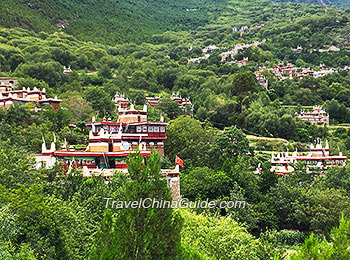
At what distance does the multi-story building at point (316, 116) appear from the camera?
7456 cm

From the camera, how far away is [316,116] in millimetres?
75188

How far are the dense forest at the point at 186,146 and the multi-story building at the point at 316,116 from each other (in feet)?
9.07

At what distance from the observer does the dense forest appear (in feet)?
48.3

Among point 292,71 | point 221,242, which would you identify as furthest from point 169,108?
point 292,71

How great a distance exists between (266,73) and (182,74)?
61.4 ft

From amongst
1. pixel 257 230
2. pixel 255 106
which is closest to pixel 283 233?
pixel 257 230

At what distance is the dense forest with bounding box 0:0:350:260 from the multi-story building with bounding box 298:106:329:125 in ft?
9.07

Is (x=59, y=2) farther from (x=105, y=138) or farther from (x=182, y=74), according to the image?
(x=105, y=138)

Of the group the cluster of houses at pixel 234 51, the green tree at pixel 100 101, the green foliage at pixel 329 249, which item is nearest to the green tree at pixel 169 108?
the green tree at pixel 100 101

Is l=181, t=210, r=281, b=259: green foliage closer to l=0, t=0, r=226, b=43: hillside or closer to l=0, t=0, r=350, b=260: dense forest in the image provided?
l=0, t=0, r=350, b=260: dense forest

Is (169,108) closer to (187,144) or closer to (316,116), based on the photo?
(187,144)

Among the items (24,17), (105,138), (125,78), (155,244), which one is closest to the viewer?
(155,244)

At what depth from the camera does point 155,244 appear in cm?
1332

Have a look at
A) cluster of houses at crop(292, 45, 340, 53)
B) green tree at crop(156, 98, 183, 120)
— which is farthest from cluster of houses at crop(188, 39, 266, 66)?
green tree at crop(156, 98, 183, 120)
